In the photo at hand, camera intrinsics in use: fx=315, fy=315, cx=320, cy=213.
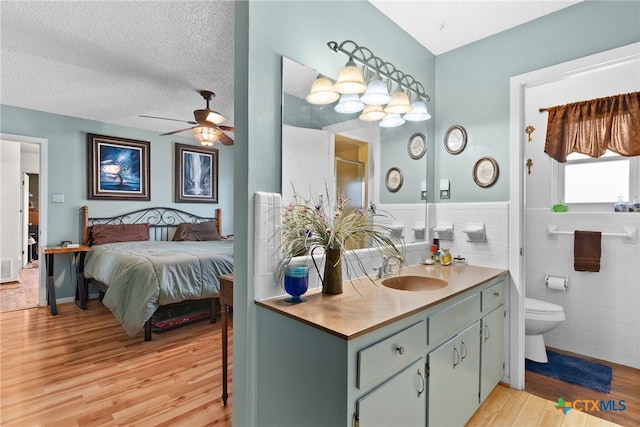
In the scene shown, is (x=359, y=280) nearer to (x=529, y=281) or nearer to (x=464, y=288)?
(x=464, y=288)

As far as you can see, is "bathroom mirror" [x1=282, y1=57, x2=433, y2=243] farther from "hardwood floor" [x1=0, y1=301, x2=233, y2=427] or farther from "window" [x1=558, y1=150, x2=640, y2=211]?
"hardwood floor" [x1=0, y1=301, x2=233, y2=427]

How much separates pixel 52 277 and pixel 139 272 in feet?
5.86

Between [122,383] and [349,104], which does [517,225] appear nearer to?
[349,104]

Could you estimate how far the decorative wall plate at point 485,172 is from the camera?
2350mm

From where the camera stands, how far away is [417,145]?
2.49 meters

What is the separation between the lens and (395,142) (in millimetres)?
2342

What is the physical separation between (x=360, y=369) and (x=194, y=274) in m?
2.58

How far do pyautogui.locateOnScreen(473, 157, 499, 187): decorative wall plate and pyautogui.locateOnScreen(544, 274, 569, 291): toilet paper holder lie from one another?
1175mm

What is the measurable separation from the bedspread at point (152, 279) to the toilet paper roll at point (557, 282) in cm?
311

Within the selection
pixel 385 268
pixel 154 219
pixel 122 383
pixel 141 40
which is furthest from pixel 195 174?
pixel 385 268

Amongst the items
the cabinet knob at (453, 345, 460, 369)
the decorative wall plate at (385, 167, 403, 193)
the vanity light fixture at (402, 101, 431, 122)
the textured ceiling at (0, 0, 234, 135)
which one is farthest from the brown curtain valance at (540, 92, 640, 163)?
the textured ceiling at (0, 0, 234, 135)

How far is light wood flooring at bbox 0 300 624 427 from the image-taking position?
1.87 metres

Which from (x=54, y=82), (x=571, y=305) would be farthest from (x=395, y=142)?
(x=54, y=82)

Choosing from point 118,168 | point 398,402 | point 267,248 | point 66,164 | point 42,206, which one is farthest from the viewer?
point 118,168
